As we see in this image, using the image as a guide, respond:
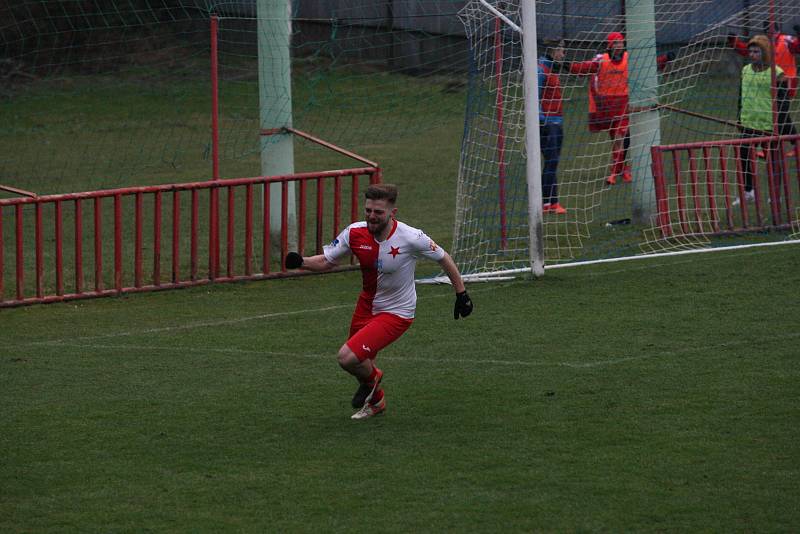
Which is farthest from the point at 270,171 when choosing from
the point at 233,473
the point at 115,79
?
the point at 115,79

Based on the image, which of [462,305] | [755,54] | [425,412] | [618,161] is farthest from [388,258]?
[755,54]

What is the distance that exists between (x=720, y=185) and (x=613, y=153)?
1.40 meters

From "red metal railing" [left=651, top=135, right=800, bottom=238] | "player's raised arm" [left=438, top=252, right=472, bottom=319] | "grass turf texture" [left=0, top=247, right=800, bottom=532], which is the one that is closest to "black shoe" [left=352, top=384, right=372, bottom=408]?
"grass turf texture" [left=0, top=247, right=800, bottom=532]

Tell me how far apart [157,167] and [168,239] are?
5583mm

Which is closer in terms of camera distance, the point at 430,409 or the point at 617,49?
the point at 430,409

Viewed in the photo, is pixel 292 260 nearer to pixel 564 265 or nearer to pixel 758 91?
pixel 564 265

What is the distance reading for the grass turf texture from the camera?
657 cm

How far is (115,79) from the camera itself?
23641 mm

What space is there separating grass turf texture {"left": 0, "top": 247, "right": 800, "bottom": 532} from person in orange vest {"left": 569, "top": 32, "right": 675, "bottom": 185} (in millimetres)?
3444

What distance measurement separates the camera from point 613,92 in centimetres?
1590

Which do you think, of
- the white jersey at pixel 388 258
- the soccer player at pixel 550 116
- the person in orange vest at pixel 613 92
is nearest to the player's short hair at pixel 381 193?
the white jersey at pixel 388 258

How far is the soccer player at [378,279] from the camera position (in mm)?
8180

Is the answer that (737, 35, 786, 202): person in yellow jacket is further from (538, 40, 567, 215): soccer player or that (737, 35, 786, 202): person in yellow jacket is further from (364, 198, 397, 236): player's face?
(364, 198, 397, 236): player's face

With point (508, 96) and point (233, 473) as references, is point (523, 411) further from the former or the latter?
point (508, 96)
